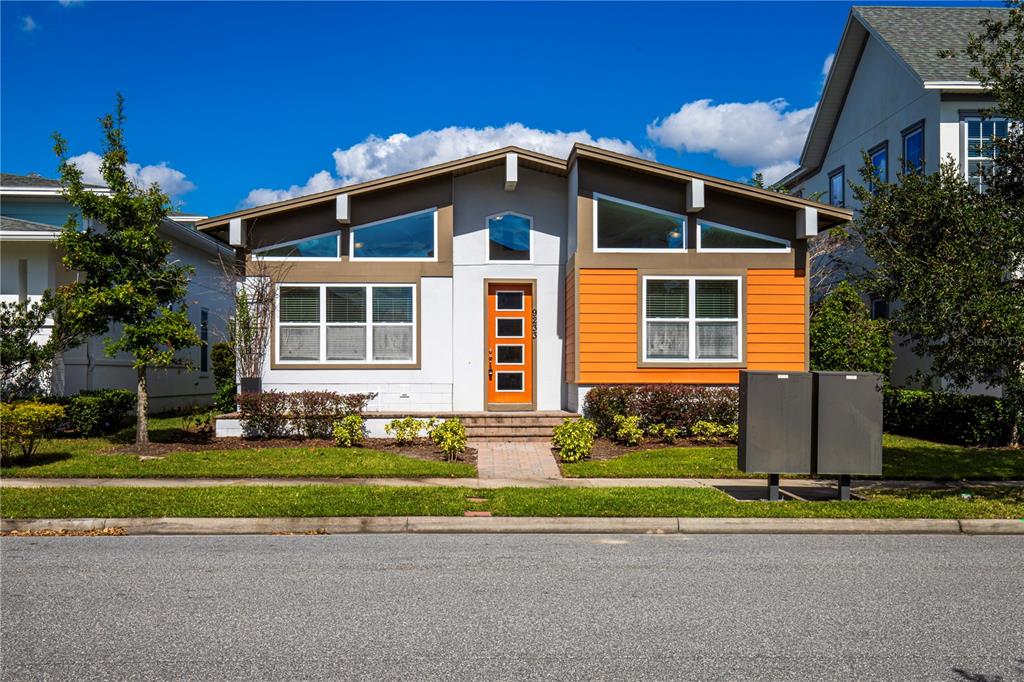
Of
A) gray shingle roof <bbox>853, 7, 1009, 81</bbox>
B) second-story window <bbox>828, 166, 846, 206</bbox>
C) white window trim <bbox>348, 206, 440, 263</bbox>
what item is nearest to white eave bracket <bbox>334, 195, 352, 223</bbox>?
white window trim <bbox>348, 206, 440, 263</bbox>

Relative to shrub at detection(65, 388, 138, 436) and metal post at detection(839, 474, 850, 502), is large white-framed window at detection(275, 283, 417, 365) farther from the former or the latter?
metal post at detection(839, 474, 850, 502)

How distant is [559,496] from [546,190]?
30.3 feet

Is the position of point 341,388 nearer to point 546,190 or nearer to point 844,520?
point 546,190

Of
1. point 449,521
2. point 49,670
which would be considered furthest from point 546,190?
point 49,670

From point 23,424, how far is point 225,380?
6.95m

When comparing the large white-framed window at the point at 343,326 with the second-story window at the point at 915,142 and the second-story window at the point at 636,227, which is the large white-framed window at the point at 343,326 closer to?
the second-story window at the point at 636,227

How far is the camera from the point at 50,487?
11227mm

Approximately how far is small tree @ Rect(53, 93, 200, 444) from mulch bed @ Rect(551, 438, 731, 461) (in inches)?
279

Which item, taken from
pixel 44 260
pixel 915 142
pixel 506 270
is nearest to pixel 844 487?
pixel 506 270

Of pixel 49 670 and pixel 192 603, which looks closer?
pixel 49 670

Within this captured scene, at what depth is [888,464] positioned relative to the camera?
13656mm

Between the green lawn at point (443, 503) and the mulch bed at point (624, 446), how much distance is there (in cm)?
351

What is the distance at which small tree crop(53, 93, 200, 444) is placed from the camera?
14109 mm

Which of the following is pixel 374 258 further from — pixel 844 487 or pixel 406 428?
pixel 844 487
